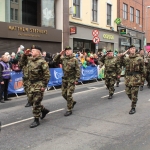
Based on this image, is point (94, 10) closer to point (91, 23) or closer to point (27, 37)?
point (91, 23)

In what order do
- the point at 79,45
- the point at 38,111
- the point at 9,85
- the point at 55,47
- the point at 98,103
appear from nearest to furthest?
the point at 38,111
the point at 98,103
the point at 9,85
the point at 55,47
the point at 79,45

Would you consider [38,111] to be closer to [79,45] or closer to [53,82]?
[53,82]

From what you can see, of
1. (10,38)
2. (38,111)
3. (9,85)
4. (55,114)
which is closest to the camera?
(38,111)

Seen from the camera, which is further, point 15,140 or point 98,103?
point 98,103

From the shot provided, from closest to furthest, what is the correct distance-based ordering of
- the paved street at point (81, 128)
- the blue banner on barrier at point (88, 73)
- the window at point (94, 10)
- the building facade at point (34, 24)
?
the paved street at point (81, 128) < the blue banner on barrier at point (88, 73) < the building facade at point (34, 24) < the window at point (94, 10)

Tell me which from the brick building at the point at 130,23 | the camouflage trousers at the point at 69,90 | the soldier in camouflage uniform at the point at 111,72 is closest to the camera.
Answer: the camouflage trousers at the point at 69,90

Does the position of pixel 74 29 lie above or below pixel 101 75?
above

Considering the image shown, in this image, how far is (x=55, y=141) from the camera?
4.97 metres

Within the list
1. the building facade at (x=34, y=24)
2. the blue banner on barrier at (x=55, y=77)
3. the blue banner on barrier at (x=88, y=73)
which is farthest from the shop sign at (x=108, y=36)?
the blue banner on barrier at (x=55, y=77)

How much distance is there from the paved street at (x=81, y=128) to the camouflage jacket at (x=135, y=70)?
0.89m

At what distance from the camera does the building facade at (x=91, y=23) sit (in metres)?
20.6

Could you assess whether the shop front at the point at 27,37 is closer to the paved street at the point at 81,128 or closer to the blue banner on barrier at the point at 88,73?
the blue banner on barrier at the point at 88,73

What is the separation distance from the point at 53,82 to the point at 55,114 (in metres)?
5.43

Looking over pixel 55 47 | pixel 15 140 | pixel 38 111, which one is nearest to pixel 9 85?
pixel 38 111
